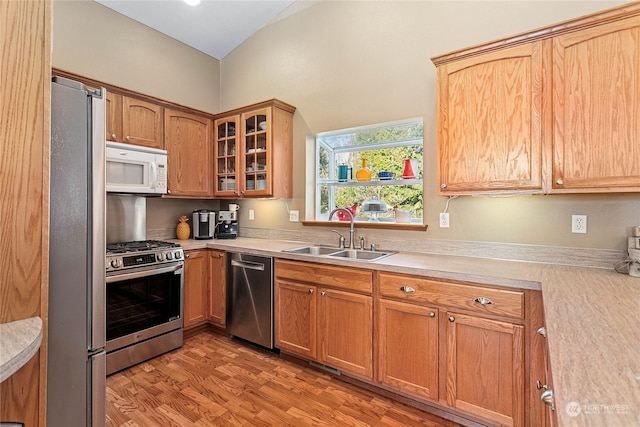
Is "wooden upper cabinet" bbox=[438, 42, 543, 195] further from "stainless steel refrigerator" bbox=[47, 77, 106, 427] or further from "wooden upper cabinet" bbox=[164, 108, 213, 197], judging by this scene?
"wooden upper cabinet" bbox=[164, 108, 213, 197]

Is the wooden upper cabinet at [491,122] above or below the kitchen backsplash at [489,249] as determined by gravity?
above

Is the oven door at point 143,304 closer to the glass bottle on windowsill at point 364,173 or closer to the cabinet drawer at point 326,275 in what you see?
the cabinet drawer at point 326,275

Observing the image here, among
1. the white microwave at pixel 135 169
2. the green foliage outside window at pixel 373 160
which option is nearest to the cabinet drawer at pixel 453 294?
the green foliage outside window at pixel 373 160

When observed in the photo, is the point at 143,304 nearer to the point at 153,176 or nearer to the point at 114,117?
the point at 153,176

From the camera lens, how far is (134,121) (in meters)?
2.89

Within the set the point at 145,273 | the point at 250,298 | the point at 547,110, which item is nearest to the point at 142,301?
the point at 145,273

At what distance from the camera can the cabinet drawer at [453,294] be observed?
1636 millimetres

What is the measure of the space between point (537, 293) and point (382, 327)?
900 mm

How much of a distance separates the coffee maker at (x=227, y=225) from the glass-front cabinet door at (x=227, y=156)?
21 cm

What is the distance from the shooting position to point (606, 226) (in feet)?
6.15

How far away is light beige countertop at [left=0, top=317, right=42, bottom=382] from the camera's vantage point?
2.15 ft

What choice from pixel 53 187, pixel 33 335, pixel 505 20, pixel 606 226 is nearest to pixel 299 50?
pixel 505 20

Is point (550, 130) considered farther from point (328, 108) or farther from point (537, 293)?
point (328, 108)

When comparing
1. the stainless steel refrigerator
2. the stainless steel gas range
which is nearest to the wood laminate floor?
the stainless steel gas range
